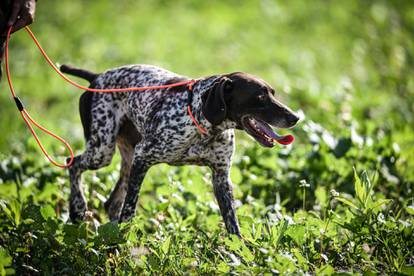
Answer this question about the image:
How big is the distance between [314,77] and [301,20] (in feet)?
13.0

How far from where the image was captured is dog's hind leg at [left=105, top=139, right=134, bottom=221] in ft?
20.3

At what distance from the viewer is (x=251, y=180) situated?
6.70 metres

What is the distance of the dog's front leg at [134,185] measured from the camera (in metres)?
5.48

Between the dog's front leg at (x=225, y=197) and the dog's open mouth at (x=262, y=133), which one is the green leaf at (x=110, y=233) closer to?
the dog's front leg at (x=225, y=197)

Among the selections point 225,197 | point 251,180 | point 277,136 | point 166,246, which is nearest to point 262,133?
point 277,136

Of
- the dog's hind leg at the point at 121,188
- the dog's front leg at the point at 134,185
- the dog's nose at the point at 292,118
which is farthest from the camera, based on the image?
the dog's hind leg at the point at 121,188

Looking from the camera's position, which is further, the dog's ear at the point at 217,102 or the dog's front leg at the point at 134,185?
the dog's front leg at the point at 134,185

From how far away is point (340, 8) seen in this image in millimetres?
→ 16953

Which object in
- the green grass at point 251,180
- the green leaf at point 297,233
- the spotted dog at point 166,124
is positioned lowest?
the green grass at point 251,180

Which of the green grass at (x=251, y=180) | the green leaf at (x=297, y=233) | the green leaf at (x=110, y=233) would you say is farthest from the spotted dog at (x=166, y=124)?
the green leaf at (x=297, y=233)

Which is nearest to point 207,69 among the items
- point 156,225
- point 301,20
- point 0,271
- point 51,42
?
point 51,42

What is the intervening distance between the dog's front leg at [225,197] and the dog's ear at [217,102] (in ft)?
1.80

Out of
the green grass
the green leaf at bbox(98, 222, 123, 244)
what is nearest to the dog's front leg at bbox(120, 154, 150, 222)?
the green grass

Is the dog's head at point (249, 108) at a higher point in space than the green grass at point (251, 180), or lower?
higher
